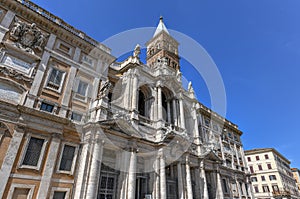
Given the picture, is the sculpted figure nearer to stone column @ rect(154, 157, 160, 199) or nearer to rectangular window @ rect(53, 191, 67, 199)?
rectangular window @ rect(53, 191, 67, 199)

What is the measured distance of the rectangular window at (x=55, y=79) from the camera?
13.3 metres

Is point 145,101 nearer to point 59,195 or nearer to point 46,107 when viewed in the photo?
point 46,107

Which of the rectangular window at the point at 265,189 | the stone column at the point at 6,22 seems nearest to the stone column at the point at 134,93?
the stone column at the point at 6,22

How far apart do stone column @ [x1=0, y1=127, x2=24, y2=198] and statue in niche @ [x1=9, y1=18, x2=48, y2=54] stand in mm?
6078

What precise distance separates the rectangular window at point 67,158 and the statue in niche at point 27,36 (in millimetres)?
7416

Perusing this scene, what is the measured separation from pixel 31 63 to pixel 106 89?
547 centimetres

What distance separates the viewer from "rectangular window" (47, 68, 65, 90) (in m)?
13.3

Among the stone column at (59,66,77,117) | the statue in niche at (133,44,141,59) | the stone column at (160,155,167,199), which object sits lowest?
the stone column at (160,155,167,199)

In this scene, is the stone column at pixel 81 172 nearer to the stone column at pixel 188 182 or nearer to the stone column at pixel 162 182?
the stone column at pixel 162 182

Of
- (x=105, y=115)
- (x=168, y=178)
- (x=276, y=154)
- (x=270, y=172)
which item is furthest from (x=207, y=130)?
(x=276, y=154)

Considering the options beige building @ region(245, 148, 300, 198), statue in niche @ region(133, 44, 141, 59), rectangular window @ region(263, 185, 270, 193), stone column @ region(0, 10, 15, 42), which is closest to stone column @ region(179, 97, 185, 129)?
statue in niche @ region(133, 44, 141, 59)

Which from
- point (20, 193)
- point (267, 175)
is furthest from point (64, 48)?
point (267, 175)

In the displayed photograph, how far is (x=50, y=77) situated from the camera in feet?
44.1

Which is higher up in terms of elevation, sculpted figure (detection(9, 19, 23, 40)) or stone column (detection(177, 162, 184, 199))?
sculpted figure (detection(9, 19, 23, 40))
